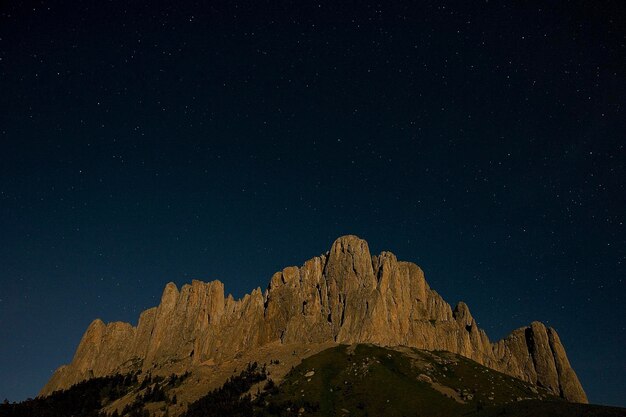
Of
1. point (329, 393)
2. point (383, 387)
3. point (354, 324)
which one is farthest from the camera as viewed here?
point (354, 324)

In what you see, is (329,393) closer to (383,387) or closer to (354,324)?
Result: (383,387)

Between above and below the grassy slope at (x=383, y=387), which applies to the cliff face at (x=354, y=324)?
above

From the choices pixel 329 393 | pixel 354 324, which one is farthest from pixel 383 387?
pixel 354 324

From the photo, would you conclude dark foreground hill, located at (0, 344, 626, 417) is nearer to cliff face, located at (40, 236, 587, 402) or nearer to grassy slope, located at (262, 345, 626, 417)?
grassy slope, located at (262, 345, 626, 417)

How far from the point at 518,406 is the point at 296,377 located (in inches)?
2794

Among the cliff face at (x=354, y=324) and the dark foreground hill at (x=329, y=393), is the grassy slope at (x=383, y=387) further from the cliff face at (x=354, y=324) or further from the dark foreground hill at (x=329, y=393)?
the cliff face at (x=354, y=324)

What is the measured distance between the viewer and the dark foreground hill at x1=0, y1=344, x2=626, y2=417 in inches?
3546

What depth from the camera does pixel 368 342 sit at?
Result: 153 meters

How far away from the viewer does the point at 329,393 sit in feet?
327

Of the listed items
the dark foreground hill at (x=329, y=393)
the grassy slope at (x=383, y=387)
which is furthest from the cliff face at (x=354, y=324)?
the grassy slope at (x=383, y=387)

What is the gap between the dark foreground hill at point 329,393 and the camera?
90.1 m

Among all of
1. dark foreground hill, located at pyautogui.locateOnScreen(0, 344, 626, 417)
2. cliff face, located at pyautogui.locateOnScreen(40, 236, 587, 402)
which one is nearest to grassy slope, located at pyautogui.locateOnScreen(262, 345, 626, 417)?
dark foreground hill, located at pyautogui.locateOnScreen(0, 344, 626, 417)

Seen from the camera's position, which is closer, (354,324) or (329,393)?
(329,393)

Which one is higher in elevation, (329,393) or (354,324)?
(354,324)
